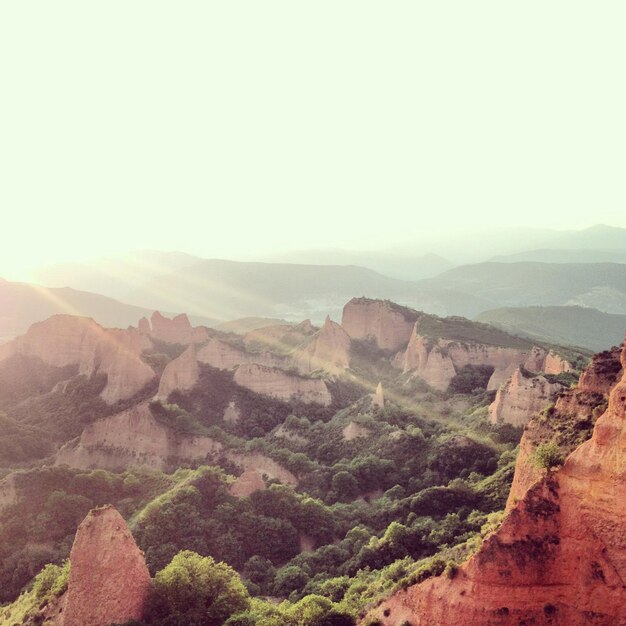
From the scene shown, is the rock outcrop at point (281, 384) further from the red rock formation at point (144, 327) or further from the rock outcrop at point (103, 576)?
the rock outcrop at point (103, 576)

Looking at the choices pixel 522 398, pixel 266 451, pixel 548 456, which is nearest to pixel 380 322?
pixel 266 451

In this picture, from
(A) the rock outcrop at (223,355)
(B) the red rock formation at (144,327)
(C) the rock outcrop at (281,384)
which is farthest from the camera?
(B) the red rock formation at (144,327)

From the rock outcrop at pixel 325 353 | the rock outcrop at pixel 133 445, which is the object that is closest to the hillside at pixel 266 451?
the rock outcrop at pixel 133 445

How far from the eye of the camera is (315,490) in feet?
122

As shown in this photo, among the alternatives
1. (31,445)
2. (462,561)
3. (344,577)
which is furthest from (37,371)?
(462,561)

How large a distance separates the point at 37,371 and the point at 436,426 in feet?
126

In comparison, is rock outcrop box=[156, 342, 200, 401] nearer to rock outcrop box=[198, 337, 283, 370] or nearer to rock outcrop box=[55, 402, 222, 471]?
Result: rock outcrop box=[198, 337, 283, 370]

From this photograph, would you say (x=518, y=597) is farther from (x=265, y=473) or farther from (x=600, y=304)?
(x=600, y=304)

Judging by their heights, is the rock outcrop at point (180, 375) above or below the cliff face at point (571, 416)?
below

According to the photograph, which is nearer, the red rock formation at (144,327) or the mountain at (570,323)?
the red rock formation at (144,327)

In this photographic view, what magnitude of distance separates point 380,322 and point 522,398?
36.6 meters

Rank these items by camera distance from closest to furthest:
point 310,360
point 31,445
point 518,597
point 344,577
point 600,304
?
point 518,597 < point 344,577 < point 31,445 < point 310,360 < point 600,304

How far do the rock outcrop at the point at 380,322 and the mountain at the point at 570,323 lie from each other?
42416 mm

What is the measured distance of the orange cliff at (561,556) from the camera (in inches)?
562
